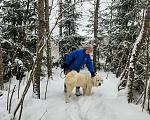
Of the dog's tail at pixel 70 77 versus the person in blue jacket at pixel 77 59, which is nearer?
the dog's tail at pixel 70 77

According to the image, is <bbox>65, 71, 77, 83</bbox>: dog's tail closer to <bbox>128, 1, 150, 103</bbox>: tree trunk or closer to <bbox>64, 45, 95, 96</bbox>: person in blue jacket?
<bbox>64, 45, 95, 96</bbox>: person in blue jacket

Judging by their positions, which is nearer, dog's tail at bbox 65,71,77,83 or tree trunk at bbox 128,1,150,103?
tree trunk at bbox 128,1,150,103

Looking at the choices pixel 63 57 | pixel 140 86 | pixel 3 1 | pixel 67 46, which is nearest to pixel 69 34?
pixel 67 46

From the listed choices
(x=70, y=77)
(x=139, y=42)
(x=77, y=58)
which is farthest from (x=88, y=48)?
(x=139, y=42)

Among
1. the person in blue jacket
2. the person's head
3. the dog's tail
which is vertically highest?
the person's head

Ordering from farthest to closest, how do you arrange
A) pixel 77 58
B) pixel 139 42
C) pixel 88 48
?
1. pixel 77 58
2. pixel 88 48
3. pixel 139 42

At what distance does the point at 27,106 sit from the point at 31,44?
6853 mm

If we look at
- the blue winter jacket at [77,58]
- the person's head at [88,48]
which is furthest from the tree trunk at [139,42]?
the blue winter jacket at [77,58]

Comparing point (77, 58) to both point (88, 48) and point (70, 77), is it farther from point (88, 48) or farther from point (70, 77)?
point (70, 77)

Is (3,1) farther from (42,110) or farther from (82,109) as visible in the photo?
(82,109)

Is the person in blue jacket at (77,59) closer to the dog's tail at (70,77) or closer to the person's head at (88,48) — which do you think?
the person's head at (88,48)

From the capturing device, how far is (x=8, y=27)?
27.5ft

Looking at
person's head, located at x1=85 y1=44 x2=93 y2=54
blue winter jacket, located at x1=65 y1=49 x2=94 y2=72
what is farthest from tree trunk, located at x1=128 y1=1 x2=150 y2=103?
blue winter jacket, located at x1=65 y1=49 x2=94 y2=72

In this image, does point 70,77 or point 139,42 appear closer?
point 139,42
